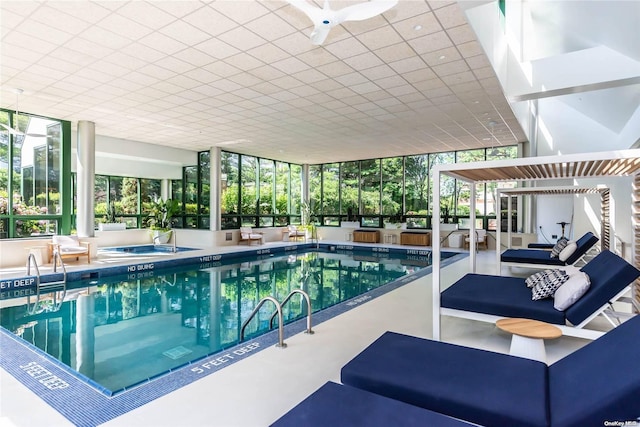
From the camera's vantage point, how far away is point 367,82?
6.17 metres

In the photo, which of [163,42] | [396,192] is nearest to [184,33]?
[163,42]

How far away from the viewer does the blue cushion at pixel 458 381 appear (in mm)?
1879

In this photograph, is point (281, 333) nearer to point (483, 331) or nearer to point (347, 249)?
point (483, 331)

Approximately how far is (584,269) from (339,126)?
6.39 meters

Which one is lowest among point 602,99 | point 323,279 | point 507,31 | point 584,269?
point 323,279

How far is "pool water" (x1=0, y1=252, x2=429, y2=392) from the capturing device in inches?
152

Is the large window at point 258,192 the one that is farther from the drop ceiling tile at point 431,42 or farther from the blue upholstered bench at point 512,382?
the blue upholstered bench at point 512,382

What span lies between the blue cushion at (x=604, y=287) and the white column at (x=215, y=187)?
36.6 feet

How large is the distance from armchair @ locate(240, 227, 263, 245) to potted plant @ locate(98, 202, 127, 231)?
14.3ft

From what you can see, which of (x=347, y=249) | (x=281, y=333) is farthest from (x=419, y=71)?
(x=347, y=249)

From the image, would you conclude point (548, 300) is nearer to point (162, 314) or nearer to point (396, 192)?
point (162, 314)

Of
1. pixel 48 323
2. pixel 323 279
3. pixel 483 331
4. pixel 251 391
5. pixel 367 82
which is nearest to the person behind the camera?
pixel 251 391

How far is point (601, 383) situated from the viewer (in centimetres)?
178

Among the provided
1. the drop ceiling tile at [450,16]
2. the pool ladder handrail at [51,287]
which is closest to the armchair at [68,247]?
the pool ladder handrail at [51,287]
